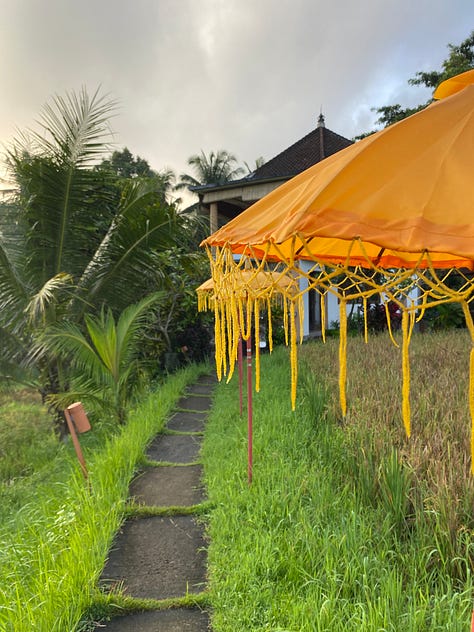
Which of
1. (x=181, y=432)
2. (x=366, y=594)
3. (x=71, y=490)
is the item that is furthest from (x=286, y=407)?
(x=366, y=594)

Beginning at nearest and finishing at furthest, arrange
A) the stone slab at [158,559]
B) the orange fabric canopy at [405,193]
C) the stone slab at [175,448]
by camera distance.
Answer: the orange fabric canopy at [405,193] < the stone slab at [158,559] < the stone slab at [175,448]

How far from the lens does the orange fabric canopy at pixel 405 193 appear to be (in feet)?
2.72

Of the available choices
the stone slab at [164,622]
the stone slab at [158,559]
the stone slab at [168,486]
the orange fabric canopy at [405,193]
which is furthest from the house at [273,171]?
the orange fabric canopy at [405,193]

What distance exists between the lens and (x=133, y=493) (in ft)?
11.2

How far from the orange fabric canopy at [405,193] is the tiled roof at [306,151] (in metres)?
10.7

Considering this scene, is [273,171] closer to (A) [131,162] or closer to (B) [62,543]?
(B) [62,543]

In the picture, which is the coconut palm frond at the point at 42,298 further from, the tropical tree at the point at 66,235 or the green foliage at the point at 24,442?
the green foliage at the point at 24,442

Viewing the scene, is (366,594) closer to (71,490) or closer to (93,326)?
(71,490)

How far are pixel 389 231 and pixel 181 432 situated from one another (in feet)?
14.8

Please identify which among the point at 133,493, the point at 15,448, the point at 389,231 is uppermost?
the point at 389,231

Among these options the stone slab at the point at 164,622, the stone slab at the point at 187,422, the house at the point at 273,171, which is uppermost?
the house at the point at 273,171

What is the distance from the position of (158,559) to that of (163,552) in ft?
0.23

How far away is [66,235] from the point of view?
18.2 ft

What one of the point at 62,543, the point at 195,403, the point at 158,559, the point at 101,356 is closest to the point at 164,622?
the point at 158,559
